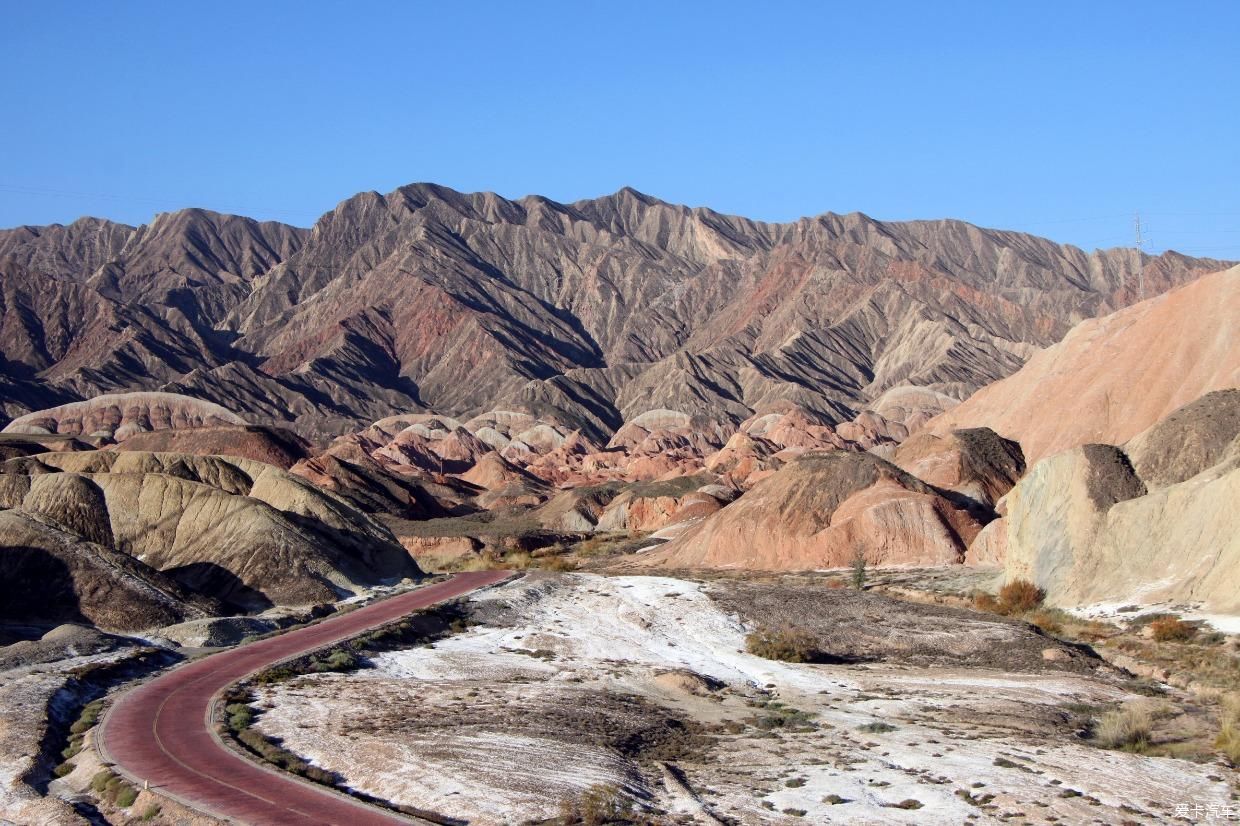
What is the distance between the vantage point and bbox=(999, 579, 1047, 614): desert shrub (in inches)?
1954

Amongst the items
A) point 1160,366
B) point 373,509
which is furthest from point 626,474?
point 1160,366

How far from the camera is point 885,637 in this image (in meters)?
44.5

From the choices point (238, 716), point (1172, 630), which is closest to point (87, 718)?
point (238, 716)

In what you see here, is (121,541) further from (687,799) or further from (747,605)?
(687,799)

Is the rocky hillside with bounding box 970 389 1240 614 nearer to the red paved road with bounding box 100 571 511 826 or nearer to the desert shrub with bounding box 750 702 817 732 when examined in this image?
the desert shrub with bounding box 750 702 817 732

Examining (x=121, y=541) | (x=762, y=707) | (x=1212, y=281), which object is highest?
(x=1212, y=281)

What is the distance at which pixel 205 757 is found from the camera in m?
25.5

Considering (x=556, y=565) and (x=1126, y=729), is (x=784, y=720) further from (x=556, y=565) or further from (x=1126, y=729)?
(x=556, y=565)

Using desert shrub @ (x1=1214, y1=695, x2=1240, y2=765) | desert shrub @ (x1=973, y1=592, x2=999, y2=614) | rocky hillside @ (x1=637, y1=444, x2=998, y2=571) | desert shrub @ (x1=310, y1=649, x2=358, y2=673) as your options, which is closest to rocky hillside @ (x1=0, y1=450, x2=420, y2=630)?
desert shrub @ (x1=310, y1=649, x2=358, y2=673)

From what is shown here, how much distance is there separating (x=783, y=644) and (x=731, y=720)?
1114 centimetres

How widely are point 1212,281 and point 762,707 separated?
6358 cm

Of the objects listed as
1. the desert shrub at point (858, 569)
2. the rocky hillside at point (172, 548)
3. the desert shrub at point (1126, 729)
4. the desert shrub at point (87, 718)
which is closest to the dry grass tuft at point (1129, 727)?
the desert shrub at point (1126, 729)

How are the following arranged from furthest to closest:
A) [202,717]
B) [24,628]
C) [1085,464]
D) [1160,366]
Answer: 1. [1160,366]
2. [1085,464]
3. [24,628]
4. [202,717]

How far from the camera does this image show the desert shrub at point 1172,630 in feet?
130
